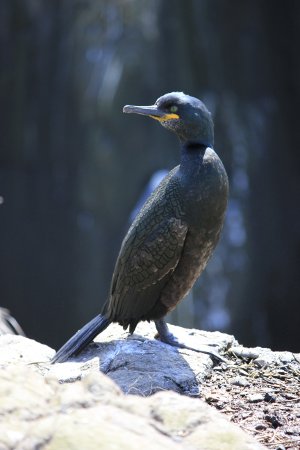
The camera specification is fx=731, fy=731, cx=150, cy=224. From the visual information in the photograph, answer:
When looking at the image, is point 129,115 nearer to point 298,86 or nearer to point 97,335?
point 298,86

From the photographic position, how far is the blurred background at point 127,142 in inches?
396

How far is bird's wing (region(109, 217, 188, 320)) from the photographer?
4.01 metres

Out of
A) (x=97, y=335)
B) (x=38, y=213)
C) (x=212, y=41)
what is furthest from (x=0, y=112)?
(x=97, y=335)

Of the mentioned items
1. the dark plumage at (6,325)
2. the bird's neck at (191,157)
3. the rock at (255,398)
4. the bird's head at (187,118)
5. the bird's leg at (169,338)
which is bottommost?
the dark plumage at (6,325)

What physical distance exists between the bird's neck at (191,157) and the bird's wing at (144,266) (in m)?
0.30

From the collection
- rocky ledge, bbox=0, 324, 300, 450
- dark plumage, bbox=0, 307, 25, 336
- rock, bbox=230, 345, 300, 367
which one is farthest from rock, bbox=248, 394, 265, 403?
dark plumage, bbox=0, 307, 25, 336

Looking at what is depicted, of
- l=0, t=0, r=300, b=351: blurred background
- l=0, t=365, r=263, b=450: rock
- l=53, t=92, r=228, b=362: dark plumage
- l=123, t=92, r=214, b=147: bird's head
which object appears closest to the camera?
l=0, t=365, r=263, b=450: rock

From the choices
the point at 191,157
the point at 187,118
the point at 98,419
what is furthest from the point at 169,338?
the point at 98,419

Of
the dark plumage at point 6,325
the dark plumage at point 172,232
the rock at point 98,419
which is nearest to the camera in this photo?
the rock at point 98,419

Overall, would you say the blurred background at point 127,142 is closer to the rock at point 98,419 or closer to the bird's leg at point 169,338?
the bird's leg at point 169,338

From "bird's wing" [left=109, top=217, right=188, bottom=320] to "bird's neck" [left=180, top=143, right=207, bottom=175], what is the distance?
30cm

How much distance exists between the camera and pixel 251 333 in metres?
9.88

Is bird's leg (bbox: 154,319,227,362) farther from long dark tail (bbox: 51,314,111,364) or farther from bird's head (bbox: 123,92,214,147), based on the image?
bird's head (bbox: 123,92,214,147)

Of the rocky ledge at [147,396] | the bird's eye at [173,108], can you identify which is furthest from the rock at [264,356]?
the bird's eye at [173,108]
